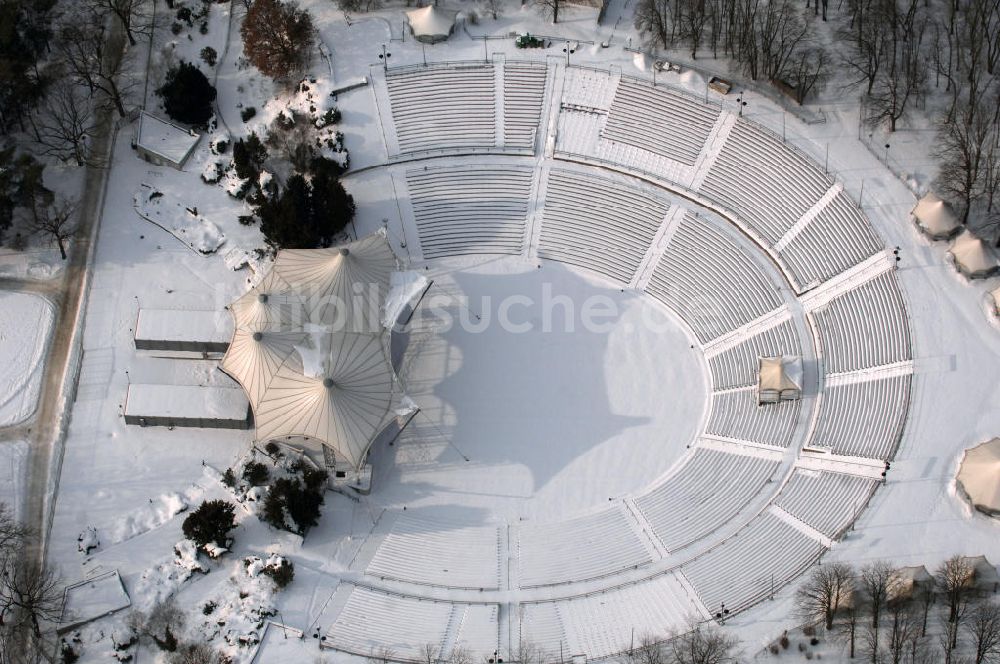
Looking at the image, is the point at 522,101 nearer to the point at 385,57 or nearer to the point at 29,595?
the point at 385,57

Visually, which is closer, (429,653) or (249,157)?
(429,653)

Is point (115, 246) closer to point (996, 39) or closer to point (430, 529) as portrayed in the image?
point (430, 529)

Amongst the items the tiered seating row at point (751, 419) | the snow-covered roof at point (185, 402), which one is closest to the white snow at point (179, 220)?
the snow-covered roof at point (185, 402)

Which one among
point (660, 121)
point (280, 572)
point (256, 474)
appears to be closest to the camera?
point (280, 572)

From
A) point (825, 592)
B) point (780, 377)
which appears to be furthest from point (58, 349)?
point (825, 592)

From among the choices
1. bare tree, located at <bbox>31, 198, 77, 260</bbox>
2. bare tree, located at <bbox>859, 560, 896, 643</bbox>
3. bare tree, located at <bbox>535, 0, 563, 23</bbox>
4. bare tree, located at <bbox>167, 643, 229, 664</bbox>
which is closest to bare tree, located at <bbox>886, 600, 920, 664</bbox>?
bare tree, located at <bbox>859, 560, 896, 643</bbox>

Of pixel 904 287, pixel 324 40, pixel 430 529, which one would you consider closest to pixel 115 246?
pixel 324 40

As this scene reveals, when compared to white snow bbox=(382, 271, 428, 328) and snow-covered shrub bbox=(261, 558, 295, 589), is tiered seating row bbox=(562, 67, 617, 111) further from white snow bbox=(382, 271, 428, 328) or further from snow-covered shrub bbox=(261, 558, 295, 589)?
snow-covered shrub bbox=(261, 558, 295, 589)

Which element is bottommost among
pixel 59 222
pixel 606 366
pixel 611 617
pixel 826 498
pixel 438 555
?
pixel 611 617
